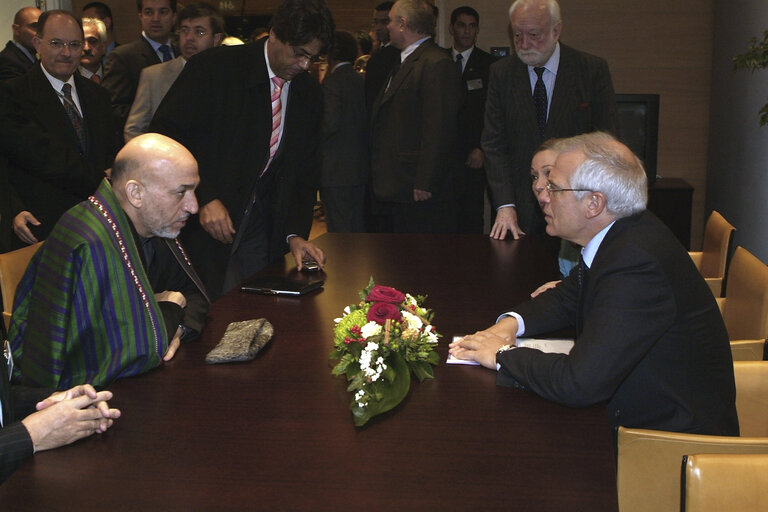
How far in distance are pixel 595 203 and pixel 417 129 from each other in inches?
121

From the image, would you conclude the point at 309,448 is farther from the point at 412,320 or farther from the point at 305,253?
the point at 305,253

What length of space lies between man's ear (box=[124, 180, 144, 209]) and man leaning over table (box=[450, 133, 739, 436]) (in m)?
0.95

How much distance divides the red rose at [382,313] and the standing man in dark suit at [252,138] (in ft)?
4.05

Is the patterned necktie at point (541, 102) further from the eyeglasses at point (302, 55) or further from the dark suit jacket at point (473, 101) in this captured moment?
the dark suit jacket at point (473, 101)

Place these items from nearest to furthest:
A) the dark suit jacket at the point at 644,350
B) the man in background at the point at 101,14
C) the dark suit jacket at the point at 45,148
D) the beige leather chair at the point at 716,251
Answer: the dark suit jacket at the point at 644,350 → the beige leather chair at the point at 716,251 → the dark suit jacket at the point at 45,148 → the man in background at the point at 101,14

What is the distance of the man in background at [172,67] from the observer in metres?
4.47

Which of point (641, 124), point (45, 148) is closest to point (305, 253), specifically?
point (45, 148)

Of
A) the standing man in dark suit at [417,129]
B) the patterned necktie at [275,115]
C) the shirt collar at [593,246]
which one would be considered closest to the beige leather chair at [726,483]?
the shirt collar at [593,246]

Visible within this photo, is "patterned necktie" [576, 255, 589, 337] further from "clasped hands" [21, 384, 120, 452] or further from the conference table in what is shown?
"clasped hands" [21, 384, 120, 452]

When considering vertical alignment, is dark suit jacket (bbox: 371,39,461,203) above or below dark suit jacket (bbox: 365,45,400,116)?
below

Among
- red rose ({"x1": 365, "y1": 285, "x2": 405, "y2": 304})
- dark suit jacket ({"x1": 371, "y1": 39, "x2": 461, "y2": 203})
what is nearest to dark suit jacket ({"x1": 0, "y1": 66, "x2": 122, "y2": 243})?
dark suit jacket ({"x1": 371, "y1": 39, "x2": 461, "y2": 203})

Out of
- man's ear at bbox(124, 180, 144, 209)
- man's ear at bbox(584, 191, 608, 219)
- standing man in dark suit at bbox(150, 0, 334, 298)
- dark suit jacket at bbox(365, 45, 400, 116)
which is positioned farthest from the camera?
dark suit jacket at bbox(365, 45, 400, 116)

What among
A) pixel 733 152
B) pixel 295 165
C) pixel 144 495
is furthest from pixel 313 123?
pixel 733 152

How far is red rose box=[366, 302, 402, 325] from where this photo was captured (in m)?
1.88
